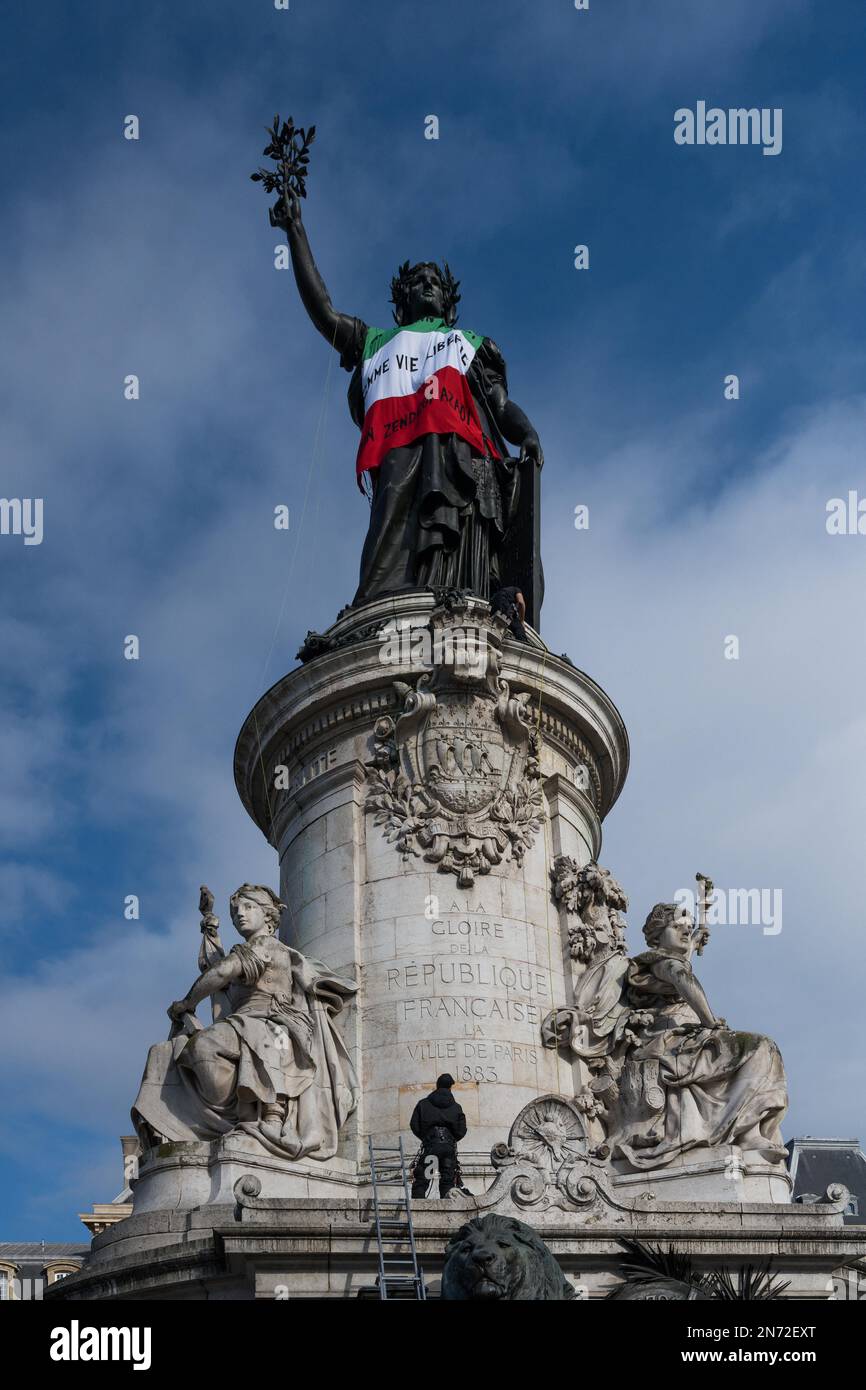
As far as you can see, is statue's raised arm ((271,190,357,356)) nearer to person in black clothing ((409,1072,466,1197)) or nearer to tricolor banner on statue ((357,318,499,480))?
tricolor banner on statue ((357,318,499,480))

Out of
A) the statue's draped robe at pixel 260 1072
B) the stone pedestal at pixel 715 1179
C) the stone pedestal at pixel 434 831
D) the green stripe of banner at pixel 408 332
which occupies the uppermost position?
the green stripe of banner at pixel 408 332

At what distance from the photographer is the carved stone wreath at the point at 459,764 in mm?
20344

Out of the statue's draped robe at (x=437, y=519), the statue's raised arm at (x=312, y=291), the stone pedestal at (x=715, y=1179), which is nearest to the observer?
the stone pedestal at (x=715, y=1179)

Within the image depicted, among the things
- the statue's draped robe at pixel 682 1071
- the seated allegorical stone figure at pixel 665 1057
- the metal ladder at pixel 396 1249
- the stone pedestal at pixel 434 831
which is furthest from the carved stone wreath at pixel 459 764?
the metal ladder at pixel 396 1249

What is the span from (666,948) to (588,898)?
1.22 metres

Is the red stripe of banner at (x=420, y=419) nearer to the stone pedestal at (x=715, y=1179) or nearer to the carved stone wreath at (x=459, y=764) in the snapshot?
the carved stone wreath at (x=459, y=764)

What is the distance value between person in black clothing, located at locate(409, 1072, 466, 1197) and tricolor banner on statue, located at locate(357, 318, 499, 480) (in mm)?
11484

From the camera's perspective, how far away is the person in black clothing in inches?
661

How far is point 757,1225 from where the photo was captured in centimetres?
1623

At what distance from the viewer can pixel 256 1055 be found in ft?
59.2

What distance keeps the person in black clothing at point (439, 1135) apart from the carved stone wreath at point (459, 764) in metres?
3.33

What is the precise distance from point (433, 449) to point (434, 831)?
24.3ft

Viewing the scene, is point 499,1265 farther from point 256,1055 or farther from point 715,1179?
point 256,1055
